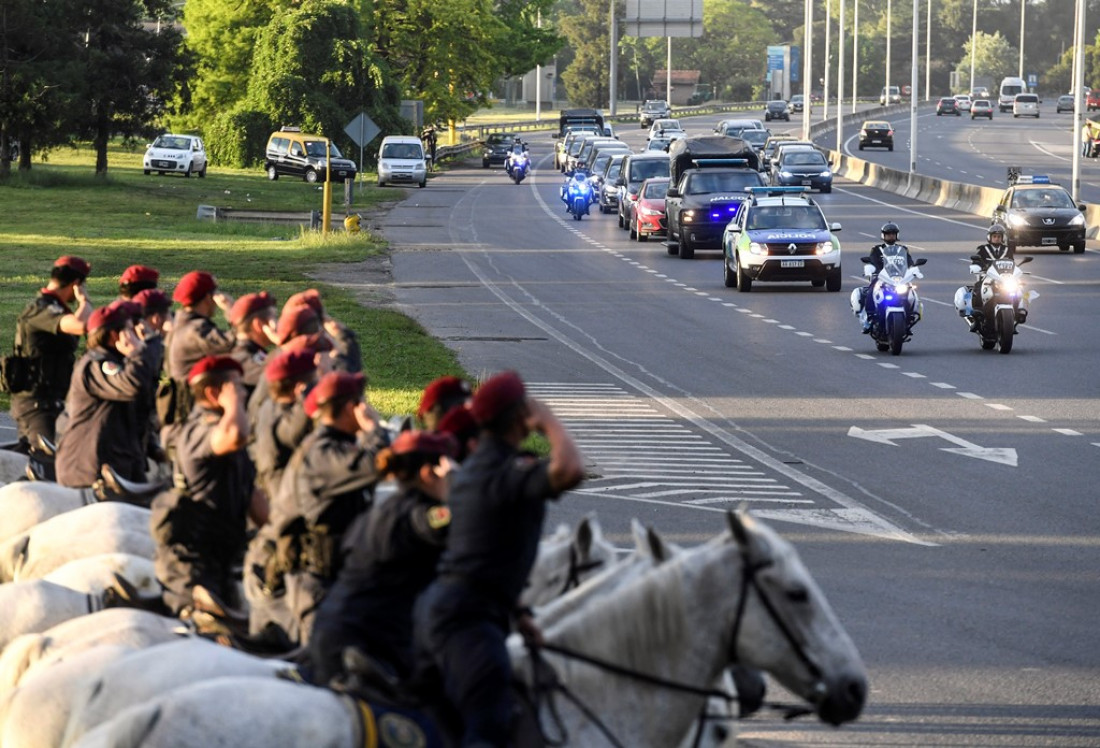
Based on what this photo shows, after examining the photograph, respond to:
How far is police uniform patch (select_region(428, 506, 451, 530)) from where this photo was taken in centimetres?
689

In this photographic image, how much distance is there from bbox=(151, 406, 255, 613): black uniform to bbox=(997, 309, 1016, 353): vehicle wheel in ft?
59.0

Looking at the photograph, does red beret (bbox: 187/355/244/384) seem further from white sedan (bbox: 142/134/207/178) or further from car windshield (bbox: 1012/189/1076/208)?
white sedan (bbox: 142/134/207/178)

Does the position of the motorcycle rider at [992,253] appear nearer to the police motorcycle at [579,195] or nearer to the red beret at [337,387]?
the red beret at [337,387]

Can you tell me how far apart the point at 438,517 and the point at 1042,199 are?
41119 millimetres

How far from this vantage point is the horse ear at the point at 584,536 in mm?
8469

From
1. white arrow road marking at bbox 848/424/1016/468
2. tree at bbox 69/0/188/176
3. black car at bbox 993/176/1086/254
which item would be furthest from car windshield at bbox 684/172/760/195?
tree at bbox 69/0/188/176

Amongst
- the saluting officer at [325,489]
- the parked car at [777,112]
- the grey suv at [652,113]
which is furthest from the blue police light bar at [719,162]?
the parked car at [777,112]

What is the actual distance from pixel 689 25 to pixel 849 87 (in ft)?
269

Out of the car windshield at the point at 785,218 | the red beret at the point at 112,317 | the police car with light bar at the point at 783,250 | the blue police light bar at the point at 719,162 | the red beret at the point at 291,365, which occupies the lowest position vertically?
the police car with light bar at the point at 783,250

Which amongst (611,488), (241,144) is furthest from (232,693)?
(241,144)

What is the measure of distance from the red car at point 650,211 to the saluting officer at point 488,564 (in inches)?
1634

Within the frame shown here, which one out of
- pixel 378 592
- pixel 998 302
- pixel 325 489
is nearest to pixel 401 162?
pixel 998 302

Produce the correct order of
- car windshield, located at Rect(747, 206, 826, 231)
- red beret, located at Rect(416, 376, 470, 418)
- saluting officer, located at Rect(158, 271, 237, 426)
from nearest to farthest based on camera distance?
red beret, located at Rect(416, 376, 470, 418) < saluting officer, located at Rect(158, 271, 237, 426) < car windshield, located at Rect(747, 206, 826, 231)

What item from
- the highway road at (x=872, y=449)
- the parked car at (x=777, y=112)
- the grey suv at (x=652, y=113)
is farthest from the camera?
the parked car at (x=777, y=112)
